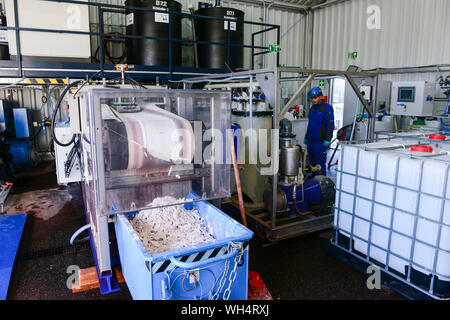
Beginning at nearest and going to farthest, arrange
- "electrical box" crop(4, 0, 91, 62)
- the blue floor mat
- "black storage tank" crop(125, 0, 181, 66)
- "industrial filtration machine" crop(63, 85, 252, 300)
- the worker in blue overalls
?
"industrial filtration machine" crop(63, 85, 252, 300) → the blue floor mat → "electrical box" crop(4, 0, 91, 62) → "black storage tank" crop(125, 0, 181, 66) → the worker in blue overalls

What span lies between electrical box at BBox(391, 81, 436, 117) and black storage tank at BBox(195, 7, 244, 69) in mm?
3595

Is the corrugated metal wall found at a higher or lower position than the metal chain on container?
higher

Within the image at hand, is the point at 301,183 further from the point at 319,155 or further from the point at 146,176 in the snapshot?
the point at 146,176

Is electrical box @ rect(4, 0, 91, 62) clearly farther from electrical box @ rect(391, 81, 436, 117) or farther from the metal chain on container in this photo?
electrical box @ rect(391, 81, 436, 117)

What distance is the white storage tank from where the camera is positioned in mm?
2770

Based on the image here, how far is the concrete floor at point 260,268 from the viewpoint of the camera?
10.4 feet

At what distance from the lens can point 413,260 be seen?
298 centimetres

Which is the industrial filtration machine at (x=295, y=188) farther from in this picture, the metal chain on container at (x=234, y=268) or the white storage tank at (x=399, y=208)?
the metal chain on container at (x=234, y=268)

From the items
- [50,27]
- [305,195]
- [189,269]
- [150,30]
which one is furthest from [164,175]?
[150,30]

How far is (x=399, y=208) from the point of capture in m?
3.06

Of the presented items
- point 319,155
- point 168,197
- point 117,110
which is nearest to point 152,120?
point 117,110

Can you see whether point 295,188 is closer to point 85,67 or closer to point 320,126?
point 320,126

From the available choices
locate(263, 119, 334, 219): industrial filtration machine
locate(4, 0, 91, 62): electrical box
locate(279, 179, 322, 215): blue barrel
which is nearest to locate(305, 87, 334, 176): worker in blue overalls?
locate(263, 119, 334, 219): industrial filtration machine

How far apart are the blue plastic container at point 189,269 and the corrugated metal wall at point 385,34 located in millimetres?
6960
